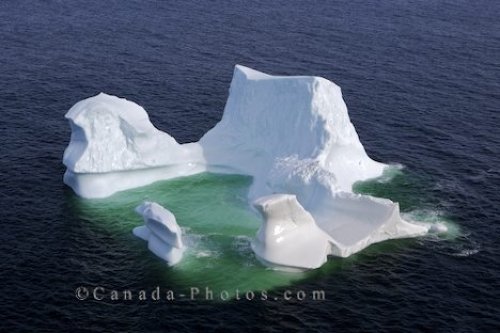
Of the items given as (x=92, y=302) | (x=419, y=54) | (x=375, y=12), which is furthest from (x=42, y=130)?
(x=375, y=12)

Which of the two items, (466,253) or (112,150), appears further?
(112,150)

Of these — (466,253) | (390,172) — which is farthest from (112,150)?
(466,253)

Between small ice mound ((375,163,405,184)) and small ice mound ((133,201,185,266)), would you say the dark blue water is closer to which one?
small ice mound ((375,163,405,184))

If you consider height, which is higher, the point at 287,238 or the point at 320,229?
the point at 320,229

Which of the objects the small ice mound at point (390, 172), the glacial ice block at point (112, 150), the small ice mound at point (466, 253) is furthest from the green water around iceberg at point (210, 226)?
the small ice mound at point (466, 253)

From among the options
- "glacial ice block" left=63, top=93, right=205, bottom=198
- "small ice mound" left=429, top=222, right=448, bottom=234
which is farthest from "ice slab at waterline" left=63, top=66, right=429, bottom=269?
"small ice mound" left=429, top=222, right=448, bottom=234

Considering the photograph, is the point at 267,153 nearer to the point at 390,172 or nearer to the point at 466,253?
the point at 390,172
